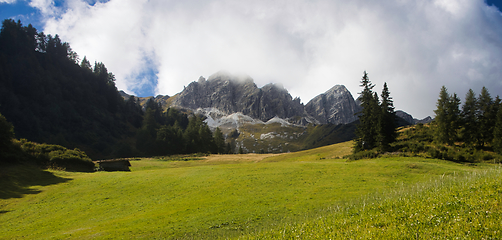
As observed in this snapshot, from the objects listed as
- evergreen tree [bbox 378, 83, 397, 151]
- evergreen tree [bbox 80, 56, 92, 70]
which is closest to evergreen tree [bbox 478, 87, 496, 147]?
evergreen tree [bbox 378, 83, 397, 151]

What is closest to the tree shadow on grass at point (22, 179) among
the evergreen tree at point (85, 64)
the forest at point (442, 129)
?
the forest at point (442, 129)

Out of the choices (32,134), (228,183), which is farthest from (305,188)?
(32,134)

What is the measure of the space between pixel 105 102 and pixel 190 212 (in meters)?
174

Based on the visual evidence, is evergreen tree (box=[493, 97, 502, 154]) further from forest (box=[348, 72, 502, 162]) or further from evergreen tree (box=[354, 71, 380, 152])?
evergreen tree (box=[354, 71, 380, 152])

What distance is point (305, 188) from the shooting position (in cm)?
2308

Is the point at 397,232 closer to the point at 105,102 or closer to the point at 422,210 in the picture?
the point at 422,210

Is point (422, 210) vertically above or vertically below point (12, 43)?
below

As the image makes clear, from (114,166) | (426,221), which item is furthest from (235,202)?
(114,166)

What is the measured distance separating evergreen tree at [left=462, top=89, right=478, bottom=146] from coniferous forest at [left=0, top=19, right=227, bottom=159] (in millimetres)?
97502

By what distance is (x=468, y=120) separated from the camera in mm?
61500

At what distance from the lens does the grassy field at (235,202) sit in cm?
1013

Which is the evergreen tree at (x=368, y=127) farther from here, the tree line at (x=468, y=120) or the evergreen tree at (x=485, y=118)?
the evergreen tree at (x=485, y=118)

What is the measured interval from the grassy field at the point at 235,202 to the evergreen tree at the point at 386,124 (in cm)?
2091

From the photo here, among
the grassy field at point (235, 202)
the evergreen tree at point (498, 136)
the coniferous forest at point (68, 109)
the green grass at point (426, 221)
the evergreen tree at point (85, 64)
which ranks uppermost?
the evergreen tree at point (85, 64)
